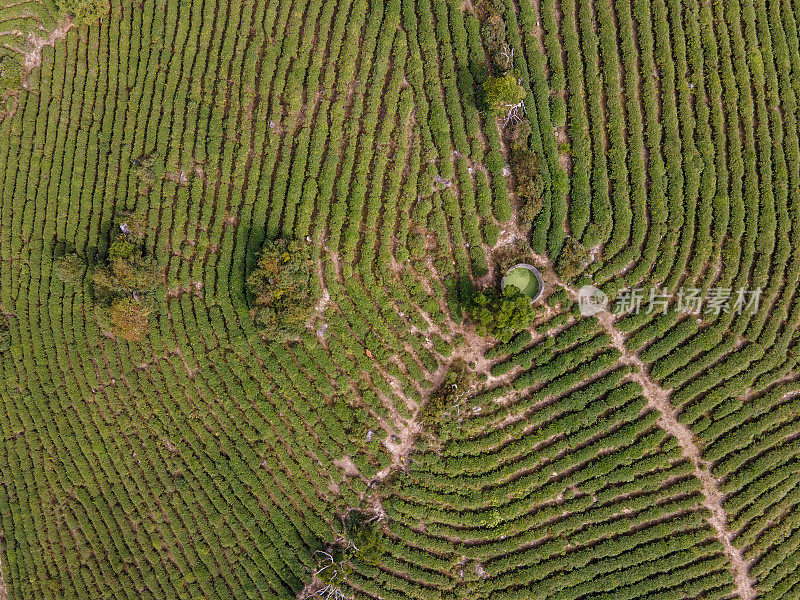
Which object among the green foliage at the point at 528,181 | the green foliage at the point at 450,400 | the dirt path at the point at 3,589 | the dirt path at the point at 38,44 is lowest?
the dirt path at the point at 3,589

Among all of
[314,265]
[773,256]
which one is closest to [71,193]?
[314,265]

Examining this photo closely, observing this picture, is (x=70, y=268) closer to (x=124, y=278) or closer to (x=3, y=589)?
(x=124, y=278)

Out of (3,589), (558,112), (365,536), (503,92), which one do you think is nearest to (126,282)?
(365,536)

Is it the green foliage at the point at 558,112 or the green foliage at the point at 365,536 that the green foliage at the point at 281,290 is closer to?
the green foliage at the point at 365,536

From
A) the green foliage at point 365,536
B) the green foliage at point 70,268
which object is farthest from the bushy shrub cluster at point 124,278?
the green foliage at point 365,536

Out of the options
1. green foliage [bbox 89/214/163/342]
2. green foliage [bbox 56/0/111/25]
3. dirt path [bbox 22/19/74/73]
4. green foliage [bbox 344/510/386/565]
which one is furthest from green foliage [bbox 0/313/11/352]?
green foliage [bbox 344/510/386/565]

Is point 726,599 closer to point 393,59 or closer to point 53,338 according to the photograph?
point 393,59
